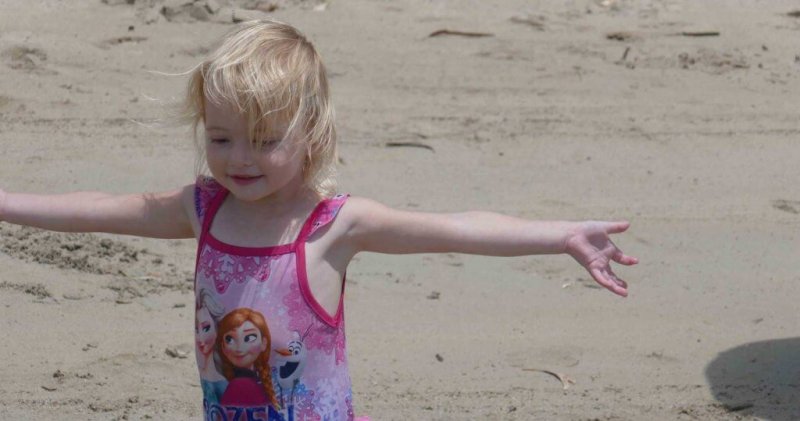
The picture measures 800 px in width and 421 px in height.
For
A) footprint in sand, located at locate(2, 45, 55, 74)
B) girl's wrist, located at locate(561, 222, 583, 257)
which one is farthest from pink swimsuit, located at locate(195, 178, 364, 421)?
footprint in sand, located at locate(2, 45, 55, 74)

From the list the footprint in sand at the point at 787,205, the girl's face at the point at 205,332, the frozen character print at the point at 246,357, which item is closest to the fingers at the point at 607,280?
the frozen character print at the point at 246,357

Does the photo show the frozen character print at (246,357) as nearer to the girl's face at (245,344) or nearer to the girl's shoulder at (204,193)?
the girl's face at (245,344)

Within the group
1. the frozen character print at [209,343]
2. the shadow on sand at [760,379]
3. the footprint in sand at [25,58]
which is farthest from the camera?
the footprint in sand at [25,58]

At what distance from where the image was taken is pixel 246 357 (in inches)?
102

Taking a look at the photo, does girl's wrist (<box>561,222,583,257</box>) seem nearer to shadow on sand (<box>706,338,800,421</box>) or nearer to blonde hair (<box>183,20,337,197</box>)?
blonde hair (<box>183,20,337,197</box>)

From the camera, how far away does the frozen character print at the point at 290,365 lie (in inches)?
102

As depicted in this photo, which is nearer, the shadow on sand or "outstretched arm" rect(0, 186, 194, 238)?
"outstretched arm" rect(0, 186, 194, 238)

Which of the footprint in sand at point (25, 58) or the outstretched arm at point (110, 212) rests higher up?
the outstretched arm at point (110, 212)

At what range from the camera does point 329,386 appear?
2.64m

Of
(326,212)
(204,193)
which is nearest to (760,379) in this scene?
(326,212)

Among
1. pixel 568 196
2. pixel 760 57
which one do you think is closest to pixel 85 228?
pixel 568 196

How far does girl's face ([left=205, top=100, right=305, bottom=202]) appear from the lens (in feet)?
8.26

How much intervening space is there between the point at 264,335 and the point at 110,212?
0.42 metres

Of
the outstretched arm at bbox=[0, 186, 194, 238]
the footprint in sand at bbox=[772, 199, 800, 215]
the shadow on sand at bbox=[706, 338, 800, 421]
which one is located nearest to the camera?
the outstretched arm at bbox=[0, 186, 194, 238]
